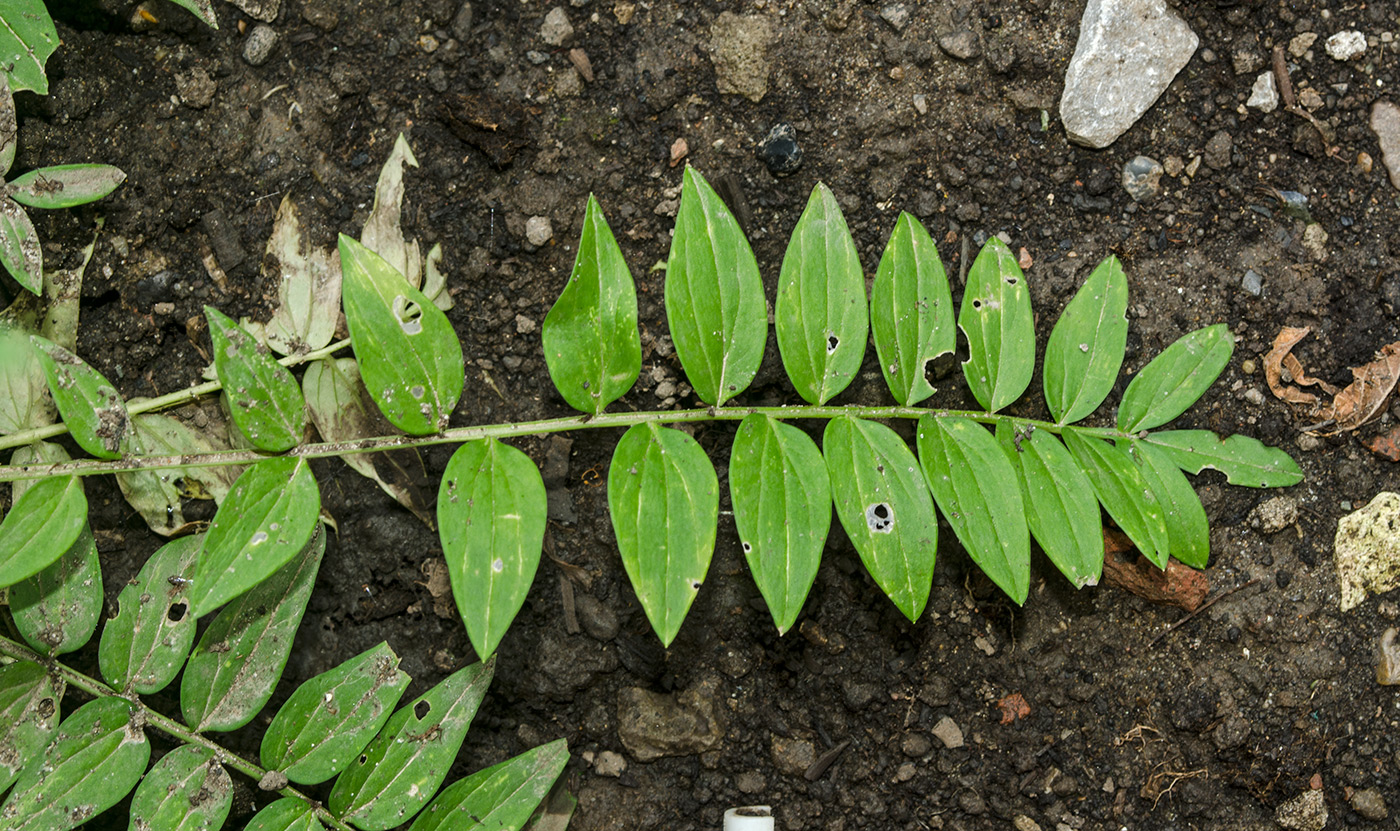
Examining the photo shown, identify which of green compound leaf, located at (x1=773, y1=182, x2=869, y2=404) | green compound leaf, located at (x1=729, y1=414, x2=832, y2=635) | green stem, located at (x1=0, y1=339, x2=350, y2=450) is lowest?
green compound leaf, located at (x1=729, y1=414, x2=832, y2=635)

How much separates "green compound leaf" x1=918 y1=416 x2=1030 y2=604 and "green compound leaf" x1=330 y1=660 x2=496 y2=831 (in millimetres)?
1389

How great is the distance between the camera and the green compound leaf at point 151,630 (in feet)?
8.96

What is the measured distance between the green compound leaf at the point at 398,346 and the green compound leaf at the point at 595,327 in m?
0.28

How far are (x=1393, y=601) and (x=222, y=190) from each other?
157 inches

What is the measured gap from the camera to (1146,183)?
319 cm

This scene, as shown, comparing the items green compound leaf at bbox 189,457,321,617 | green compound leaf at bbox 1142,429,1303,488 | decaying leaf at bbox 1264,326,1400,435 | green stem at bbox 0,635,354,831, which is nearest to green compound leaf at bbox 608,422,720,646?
green compound leaf at bbox 189,457,321,617

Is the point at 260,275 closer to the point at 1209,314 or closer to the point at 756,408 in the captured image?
the point at 756,408

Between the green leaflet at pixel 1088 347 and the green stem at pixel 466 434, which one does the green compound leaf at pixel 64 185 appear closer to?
the green stem at pixel 466 434

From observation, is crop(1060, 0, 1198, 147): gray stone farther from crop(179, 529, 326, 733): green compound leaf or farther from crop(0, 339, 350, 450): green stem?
crop(179, 529, 326, 733): green compound leaf

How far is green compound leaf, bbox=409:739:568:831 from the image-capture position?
2740 mm

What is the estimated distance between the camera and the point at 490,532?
2457mm

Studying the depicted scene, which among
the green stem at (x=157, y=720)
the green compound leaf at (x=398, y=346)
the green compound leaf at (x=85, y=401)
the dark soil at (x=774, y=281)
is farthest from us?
the dark soil at (x=774, y=281)

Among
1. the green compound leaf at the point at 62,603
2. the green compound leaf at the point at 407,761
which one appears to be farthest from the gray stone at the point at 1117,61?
the green compound leaf at the point at 62,603

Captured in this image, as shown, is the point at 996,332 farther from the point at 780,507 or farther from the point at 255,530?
the point at 255,530
